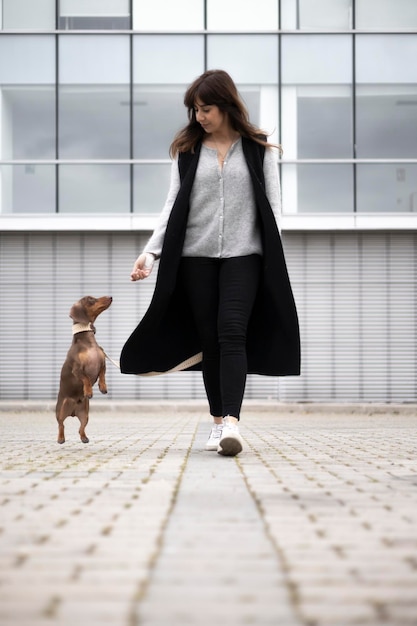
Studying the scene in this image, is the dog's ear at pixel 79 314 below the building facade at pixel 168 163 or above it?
below

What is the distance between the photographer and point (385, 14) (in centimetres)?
1923

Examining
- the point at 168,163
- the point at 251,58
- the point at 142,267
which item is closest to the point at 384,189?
the point at 251,58

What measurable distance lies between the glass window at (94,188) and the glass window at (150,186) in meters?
0.17

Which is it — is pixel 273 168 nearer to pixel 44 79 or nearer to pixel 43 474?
pixel 43 474

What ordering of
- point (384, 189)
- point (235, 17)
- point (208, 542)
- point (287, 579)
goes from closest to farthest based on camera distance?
1. point (287, 579)
2. point (208, 542)
3. point (384, 189)
4. point (235, 17)

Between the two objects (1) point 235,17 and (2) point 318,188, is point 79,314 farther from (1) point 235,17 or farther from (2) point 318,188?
(1) point 235,17

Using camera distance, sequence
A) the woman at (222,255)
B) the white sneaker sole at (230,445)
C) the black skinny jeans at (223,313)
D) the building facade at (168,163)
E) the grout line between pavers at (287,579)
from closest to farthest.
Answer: the grout line between pavers at (287,579), the white sneaker sole at (230,445), the black skinny jeans at (223,313), the woman at (222,255), the building facade at (168,163)

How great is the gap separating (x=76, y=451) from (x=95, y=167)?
13650 millimetres

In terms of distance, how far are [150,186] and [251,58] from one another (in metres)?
3.06

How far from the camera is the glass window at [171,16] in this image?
1914 centimetres

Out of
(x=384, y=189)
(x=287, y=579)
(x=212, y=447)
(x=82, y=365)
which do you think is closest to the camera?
(x=287, y=579)

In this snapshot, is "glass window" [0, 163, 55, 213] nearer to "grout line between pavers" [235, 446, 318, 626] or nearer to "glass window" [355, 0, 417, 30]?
"glass window" [355, 0, 417, 30]

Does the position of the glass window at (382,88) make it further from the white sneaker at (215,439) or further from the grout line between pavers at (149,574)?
the grout line between pavers at (149,574)

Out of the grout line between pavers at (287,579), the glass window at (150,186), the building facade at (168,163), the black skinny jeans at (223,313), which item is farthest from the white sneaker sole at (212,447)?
the glass window at (150,186)
